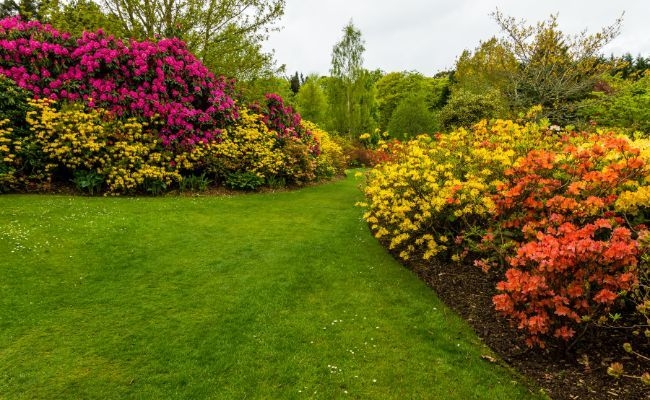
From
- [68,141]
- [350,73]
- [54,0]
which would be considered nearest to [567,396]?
[68,141]

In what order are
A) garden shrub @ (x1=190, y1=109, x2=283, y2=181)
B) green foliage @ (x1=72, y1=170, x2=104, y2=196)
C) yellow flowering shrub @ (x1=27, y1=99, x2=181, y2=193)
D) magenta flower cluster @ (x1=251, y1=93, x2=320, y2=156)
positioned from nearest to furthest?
1. yellow flowering shrub @ (x1=27, y1=99, x2=181, y2=193)
2. green foliage @ (x1=72, y1=170, x2=104, y2=196)
3. garden shrub @ (x1=190, y1=109, x2=283, y2=181)
4. magenta flower cluster @ (x1=251, y1=93, x2=320, y2=156)

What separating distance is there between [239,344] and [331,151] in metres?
13.4

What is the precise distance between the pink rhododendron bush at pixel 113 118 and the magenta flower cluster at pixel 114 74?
2cm

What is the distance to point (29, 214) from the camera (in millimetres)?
6953

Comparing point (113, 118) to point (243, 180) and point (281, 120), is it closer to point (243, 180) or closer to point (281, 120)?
point (243, 180)

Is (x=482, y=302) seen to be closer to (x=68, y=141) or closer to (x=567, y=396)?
(x=567, y=396)

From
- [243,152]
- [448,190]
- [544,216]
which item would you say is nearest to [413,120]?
[243,152]

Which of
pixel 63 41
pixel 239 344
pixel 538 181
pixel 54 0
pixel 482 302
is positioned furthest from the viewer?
pixel 54 0

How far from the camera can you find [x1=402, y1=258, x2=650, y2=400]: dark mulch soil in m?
3.03

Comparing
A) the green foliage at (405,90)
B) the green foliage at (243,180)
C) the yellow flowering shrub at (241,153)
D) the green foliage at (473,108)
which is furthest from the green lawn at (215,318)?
the green foliage at (405,90)

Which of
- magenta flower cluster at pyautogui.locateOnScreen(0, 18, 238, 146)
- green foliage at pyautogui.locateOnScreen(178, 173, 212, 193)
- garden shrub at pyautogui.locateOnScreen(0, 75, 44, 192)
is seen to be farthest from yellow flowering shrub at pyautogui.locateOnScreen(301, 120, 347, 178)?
garden shrub at pyautogui.locateOnScreen(0, 75, 44, 192)

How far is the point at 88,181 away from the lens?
8.87 meters

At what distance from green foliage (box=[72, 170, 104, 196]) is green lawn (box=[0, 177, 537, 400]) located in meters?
1.69

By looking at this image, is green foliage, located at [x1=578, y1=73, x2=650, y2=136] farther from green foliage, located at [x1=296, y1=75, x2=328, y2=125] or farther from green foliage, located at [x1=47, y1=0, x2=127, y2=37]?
green foliage, located at [x1=296, y1=75, x2=328, y2=125]
